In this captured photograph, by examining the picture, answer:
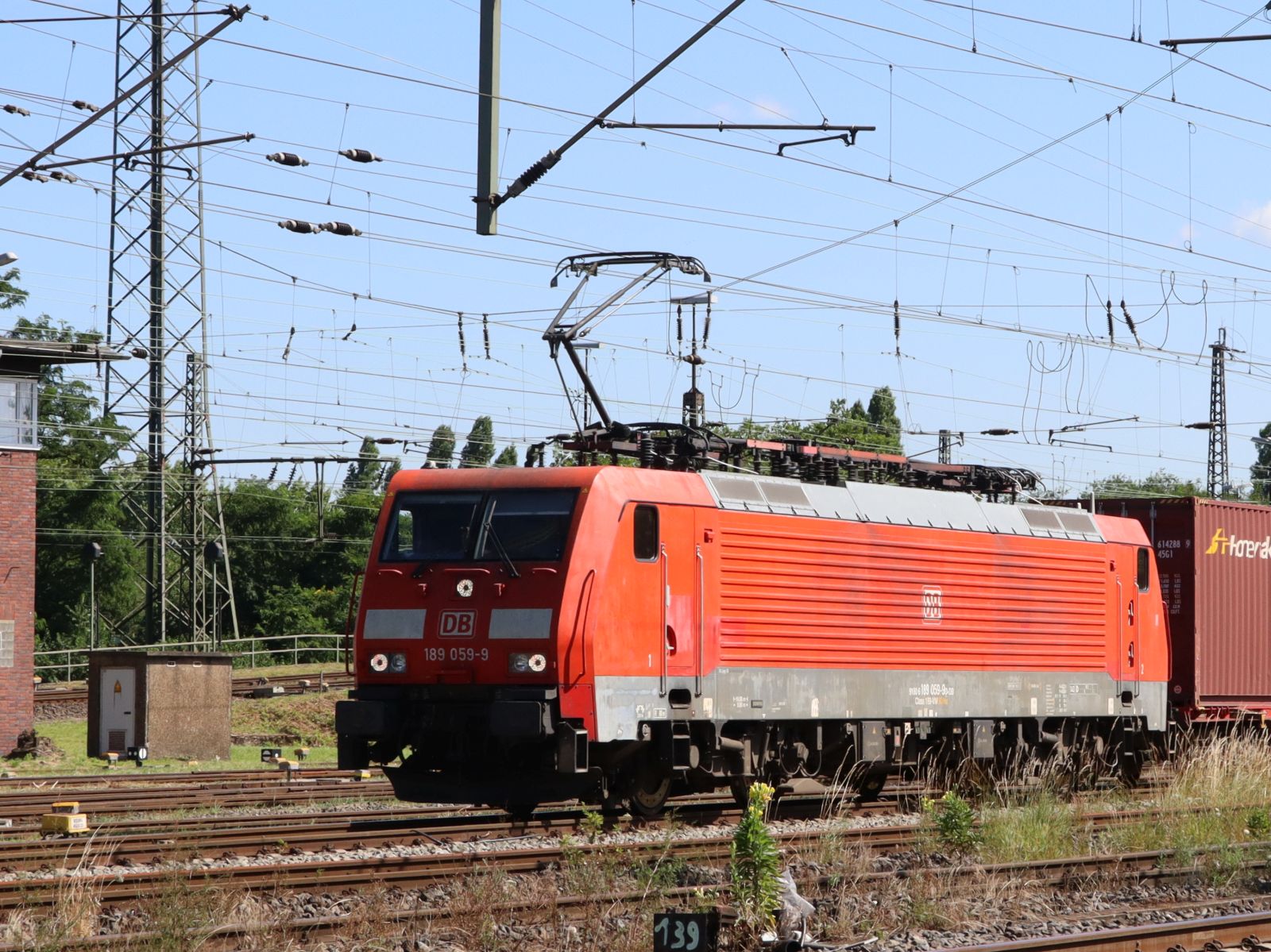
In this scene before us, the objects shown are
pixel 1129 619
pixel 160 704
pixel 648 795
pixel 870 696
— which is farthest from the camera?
pixel 160 704

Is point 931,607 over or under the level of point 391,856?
over

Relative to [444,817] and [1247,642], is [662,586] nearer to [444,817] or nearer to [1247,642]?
[444,817]

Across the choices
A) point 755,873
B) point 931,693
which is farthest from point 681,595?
point 755,873

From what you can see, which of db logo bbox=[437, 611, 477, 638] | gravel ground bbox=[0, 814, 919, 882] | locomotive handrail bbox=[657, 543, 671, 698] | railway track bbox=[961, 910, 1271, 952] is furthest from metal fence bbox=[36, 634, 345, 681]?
railway track bbox=[961, 910, 1271, 952]

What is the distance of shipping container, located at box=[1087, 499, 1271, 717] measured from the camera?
22766 millimetres

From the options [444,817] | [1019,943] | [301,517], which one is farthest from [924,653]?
[301,517]

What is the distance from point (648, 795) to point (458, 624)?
260 centimetres

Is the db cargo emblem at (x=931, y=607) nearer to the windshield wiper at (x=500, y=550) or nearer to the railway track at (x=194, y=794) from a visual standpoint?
the windshield wiper at (x=500, y=550)

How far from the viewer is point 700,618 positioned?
51.5 ft

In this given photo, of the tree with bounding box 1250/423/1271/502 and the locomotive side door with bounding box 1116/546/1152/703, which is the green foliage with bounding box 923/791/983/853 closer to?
the locomotive side door with bounding box 1116/546/1152/703

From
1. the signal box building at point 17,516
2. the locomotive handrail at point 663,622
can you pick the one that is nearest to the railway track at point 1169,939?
the locomotive handrail at point 663,622

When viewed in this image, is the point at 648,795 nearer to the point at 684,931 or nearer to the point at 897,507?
the point at 897,507

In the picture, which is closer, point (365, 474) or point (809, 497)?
point (809, 497)

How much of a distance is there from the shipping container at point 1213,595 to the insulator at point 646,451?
957 centimetres
